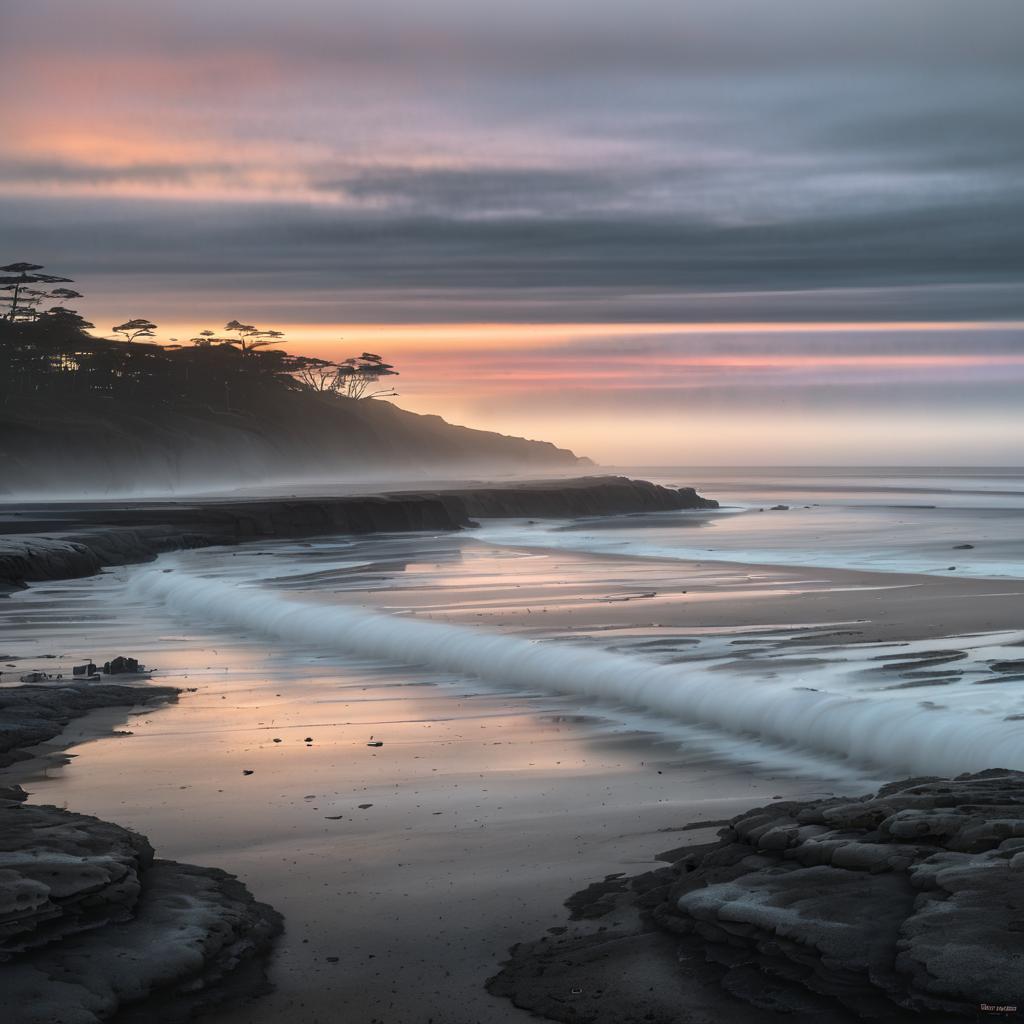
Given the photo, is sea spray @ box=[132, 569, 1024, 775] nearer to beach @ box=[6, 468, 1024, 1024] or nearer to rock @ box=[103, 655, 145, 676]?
beach @ box=[6, 468, 1024, 1024]

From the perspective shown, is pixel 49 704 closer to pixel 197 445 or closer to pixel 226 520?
pixel 226 520

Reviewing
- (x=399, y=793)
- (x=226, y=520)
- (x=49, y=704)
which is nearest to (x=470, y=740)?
(x=399, y=793)

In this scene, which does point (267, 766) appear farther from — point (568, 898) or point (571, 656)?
point (571, 656)

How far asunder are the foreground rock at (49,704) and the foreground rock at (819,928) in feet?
16.7

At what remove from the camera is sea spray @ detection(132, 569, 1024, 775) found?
28.7 ft

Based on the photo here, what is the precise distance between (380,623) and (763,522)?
123 feet

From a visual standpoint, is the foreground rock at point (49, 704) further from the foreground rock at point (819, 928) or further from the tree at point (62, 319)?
the tree at point (62, 319)

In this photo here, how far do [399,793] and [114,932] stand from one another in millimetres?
2841

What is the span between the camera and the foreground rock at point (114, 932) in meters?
4.83

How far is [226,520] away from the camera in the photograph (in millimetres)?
40000

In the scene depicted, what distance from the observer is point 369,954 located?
5.42m

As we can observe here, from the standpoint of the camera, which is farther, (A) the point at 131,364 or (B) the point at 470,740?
(A) the point at 131,364

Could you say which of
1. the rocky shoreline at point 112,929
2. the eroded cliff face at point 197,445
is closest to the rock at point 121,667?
the rocky shoreline at point 112,929

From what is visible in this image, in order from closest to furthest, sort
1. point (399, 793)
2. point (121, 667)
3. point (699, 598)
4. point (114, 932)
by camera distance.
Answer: point (114, 932), point (399, 793), point (121, 667), point (699, 598)
